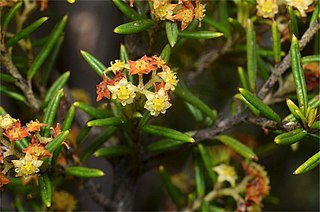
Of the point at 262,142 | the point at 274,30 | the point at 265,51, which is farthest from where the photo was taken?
the point at 262,142

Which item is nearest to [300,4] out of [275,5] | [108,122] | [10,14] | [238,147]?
[275,5]

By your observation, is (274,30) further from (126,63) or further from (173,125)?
(173,125)

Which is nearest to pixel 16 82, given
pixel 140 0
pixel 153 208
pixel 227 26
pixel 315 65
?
pixel 140 0

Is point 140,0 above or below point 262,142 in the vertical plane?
above

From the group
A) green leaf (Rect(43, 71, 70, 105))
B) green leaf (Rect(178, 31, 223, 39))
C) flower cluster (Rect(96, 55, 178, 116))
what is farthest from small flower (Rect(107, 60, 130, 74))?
green leaf (Rect(43, 71, 70, 105))

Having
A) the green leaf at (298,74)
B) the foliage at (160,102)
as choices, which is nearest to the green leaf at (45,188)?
the foliage at (160,102)

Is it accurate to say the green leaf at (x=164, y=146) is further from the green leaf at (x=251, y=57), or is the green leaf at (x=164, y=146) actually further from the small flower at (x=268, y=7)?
the small flower at (x=268, y=7)
